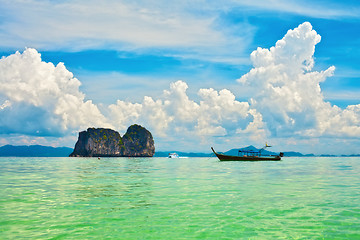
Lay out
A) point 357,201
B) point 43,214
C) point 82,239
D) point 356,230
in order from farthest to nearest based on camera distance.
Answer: point 357,201 < point 43,214 < point 356,230 < point 82,239

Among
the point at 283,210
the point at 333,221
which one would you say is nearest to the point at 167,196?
the point at 283,210

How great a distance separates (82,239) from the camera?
→ 13.2 meters

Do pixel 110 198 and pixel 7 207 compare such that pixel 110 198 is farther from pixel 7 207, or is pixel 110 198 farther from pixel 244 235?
pixel 244 235

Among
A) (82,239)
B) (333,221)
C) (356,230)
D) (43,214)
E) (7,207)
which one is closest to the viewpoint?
(82,239)

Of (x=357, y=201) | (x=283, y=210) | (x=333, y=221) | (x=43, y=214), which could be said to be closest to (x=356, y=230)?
(x=333, y=221)

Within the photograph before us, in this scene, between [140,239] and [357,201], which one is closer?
[140,239]

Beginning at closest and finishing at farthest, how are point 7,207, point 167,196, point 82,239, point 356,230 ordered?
point 82,239, point 356,230, point 7,207, point 167,196

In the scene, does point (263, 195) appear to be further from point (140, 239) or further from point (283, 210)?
point (140, 239)

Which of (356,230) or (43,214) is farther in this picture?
(43,214)

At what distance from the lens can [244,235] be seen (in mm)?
13906

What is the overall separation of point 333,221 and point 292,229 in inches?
132

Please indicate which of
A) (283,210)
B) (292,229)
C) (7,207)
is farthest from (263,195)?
(7,207)

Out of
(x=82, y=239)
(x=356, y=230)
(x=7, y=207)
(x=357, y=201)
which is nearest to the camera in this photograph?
(x=82, y=239)

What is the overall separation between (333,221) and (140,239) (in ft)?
34.8
